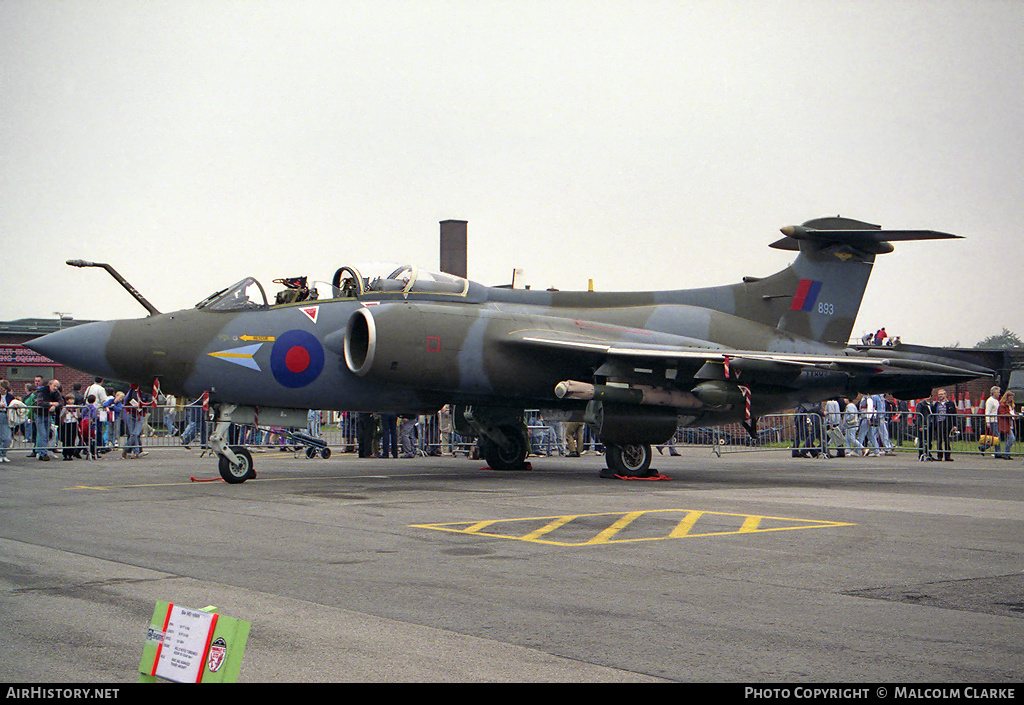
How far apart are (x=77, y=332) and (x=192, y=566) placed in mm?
8275

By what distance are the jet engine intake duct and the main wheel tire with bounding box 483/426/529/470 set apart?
4.70m

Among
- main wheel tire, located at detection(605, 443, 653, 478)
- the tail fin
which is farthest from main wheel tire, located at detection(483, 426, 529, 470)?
the tail fin

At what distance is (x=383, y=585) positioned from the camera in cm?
693

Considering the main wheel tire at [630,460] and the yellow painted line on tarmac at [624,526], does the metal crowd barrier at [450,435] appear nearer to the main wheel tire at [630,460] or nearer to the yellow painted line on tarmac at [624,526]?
the main wheel tire at [630,460]

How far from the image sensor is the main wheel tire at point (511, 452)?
19.6 meters

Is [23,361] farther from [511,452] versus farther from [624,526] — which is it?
[624,526]

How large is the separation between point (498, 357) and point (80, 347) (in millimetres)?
6575

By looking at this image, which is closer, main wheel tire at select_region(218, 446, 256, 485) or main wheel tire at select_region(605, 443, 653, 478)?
main wheel tire at select_region(218, 446, 256, 485)

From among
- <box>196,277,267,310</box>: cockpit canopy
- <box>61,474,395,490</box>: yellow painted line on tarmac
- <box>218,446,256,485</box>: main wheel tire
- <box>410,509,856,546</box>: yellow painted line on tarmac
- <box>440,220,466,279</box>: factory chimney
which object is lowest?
<box>410,509,856,546</box>: yellow painted line on tarmac

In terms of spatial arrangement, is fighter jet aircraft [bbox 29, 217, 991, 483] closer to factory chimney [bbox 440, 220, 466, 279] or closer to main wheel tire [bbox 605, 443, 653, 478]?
main wheel tire [bbox 605, 443, 653, 478]

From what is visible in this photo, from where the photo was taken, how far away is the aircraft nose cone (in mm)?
14289

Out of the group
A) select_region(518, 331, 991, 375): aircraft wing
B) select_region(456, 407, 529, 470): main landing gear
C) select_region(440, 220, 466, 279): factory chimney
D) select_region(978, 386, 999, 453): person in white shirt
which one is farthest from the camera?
select_region(440, 220, 466, 279): factory chimney

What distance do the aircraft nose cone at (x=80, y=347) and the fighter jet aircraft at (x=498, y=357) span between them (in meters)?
0.02
